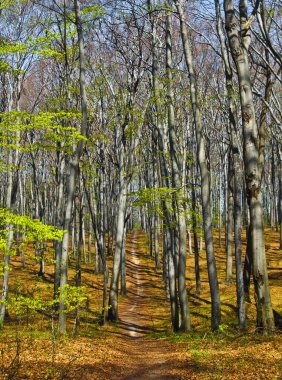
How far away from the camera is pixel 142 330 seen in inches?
659

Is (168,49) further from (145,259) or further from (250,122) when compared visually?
(145,259)

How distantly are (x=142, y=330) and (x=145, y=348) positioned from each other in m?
4.34

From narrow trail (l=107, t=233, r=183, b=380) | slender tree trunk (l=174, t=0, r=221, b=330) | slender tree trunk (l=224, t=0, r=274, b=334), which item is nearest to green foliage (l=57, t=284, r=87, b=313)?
narrow trail (l=107, t=233, r=183, b=380)

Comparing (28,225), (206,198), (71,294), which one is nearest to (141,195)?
(206,198)

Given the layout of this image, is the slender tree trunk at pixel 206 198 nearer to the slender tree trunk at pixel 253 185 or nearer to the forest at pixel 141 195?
the forest at pixel 141 195

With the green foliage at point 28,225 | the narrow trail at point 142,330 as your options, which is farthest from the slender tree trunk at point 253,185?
the green foliage at point 28,225

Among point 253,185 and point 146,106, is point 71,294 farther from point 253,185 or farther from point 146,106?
point 146,106

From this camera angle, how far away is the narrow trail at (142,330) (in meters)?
8.88

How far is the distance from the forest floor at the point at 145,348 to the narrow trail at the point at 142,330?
3cm

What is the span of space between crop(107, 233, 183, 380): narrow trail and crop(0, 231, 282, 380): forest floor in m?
0.03

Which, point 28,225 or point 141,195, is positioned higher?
point 141,195

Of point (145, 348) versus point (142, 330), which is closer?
point (145, 348)

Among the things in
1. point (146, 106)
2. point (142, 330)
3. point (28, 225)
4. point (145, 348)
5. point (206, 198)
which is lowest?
point (142, 330)

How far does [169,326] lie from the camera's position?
16859 mm
